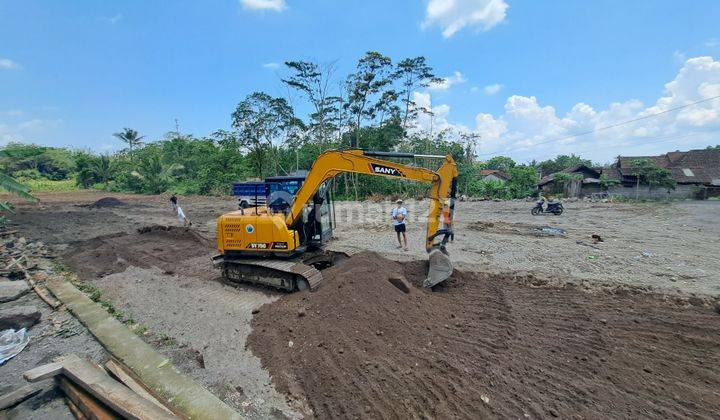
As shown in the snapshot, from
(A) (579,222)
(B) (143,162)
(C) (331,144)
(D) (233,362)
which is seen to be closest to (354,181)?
(C) (331,144)

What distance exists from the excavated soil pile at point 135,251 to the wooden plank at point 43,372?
4830 millimetres

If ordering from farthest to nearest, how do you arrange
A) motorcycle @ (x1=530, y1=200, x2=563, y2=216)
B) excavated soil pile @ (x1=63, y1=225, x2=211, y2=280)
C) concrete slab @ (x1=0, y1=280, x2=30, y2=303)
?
1. motorcycle @ (x1=530, y1=200, x2=563, y2=216)
2. excavated soil pile @ (x1=63, y1=225, x2=211, y2=280)
3. concrete slab @ (x1=0, y1=280, x2=30, y2=303)

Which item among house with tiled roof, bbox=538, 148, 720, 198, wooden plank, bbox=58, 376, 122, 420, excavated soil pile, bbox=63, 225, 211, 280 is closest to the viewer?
wooden plank, bbox=58, 376, 122, 420

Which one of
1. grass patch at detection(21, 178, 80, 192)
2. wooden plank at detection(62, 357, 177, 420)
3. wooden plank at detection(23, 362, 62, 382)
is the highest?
grass patch at detection(21, 178, 80, 192)

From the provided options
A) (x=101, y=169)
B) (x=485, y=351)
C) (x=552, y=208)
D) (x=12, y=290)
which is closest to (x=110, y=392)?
(x=485, y=351)

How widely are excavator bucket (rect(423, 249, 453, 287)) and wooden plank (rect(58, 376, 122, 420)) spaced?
4922mm

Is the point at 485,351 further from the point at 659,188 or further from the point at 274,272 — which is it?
the point at 659,188

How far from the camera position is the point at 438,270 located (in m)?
6.41

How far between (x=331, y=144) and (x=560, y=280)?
26.1m

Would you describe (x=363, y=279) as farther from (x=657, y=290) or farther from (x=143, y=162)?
(x=143, y=162)

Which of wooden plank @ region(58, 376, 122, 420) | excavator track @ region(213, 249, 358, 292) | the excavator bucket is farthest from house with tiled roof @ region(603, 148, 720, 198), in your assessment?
wooden plank @ region(58, 376, 122, 420)

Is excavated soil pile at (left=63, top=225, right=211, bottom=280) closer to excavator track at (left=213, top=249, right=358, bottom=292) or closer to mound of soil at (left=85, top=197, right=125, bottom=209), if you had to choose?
excavator track at (left=213, top=249, right=358, bottom=292)

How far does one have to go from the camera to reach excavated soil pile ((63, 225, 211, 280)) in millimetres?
8508

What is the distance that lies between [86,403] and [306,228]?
4559 mm
